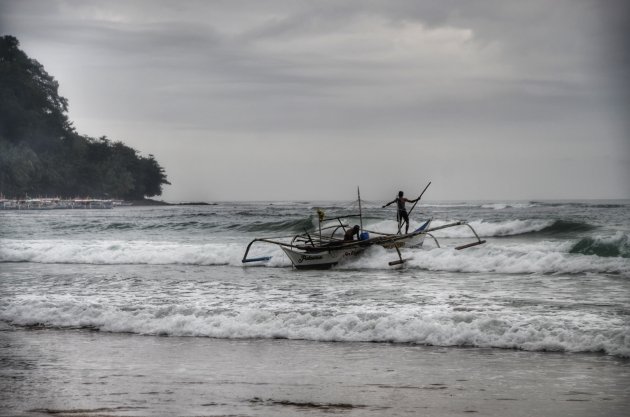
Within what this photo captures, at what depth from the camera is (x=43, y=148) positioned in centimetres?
15138

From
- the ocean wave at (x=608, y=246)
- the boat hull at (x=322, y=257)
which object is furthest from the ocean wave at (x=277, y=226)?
the ocean wave at (x=608, y=246)

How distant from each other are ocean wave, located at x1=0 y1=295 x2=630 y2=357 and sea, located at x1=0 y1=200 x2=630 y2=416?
3cm

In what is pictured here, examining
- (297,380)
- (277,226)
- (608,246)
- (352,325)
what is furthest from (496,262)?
(277,226)

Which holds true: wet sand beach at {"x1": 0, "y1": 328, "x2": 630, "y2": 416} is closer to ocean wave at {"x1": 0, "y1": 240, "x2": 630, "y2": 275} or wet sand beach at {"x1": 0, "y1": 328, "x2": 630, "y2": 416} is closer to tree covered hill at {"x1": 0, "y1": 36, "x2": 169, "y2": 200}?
ocean wave at {"x1": 0, "y1": 240, "x2": 630, "y2": 275}

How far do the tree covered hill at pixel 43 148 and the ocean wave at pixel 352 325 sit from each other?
131202mm

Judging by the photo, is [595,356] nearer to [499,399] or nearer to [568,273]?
[499,399]

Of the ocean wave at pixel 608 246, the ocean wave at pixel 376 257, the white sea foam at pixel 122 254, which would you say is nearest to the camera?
the ocean wave at pixel 376 257

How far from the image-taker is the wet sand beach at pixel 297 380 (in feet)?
22.3

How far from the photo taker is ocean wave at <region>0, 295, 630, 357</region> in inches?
387

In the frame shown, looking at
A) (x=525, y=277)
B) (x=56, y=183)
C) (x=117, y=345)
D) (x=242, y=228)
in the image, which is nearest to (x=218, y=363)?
(x=117, y=345)

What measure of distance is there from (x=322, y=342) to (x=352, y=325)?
2.26 feet

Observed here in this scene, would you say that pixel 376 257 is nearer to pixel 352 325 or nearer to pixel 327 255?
pixel 327 255

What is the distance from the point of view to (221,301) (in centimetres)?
1422

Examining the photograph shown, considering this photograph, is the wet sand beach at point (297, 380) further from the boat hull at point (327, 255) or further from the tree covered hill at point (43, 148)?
the tree covered hill at point (43, 148)
